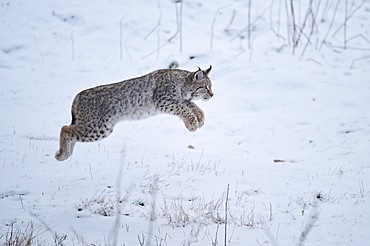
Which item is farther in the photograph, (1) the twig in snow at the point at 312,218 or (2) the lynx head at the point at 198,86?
(2) the lynx head at the point at 198,86

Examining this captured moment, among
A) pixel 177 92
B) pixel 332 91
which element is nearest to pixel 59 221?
pixel 177 92

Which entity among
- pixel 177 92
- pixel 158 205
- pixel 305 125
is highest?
pixel 177 92

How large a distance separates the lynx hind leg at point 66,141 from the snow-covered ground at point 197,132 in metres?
0.20

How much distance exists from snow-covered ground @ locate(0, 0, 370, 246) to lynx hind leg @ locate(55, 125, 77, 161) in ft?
0.66

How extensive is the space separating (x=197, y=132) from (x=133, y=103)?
3539mm

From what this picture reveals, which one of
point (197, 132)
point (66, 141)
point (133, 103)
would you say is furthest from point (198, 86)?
point (197, 132)

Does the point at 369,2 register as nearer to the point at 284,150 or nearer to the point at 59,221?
the point at 284,150

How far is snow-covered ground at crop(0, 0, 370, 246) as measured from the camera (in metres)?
5.57

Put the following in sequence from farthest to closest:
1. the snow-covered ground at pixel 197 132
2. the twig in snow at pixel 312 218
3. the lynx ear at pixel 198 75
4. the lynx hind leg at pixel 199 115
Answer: the lynx ear at pixel 198 75
the lynx hind leg at pixel 199 115
the snow-covered ground at pixel 197 132
the twig in snow at pixel 312 218

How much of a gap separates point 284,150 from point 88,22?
7925 mm

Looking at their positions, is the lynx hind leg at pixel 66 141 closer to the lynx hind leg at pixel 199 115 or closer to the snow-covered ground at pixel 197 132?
the snow-covered ground at pixel 197 132

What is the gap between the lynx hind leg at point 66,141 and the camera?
289 inches

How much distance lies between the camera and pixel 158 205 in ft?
20.0

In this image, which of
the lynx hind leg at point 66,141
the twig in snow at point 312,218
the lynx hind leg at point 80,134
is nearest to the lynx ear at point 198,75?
the lynx hind leg at point 80,134
